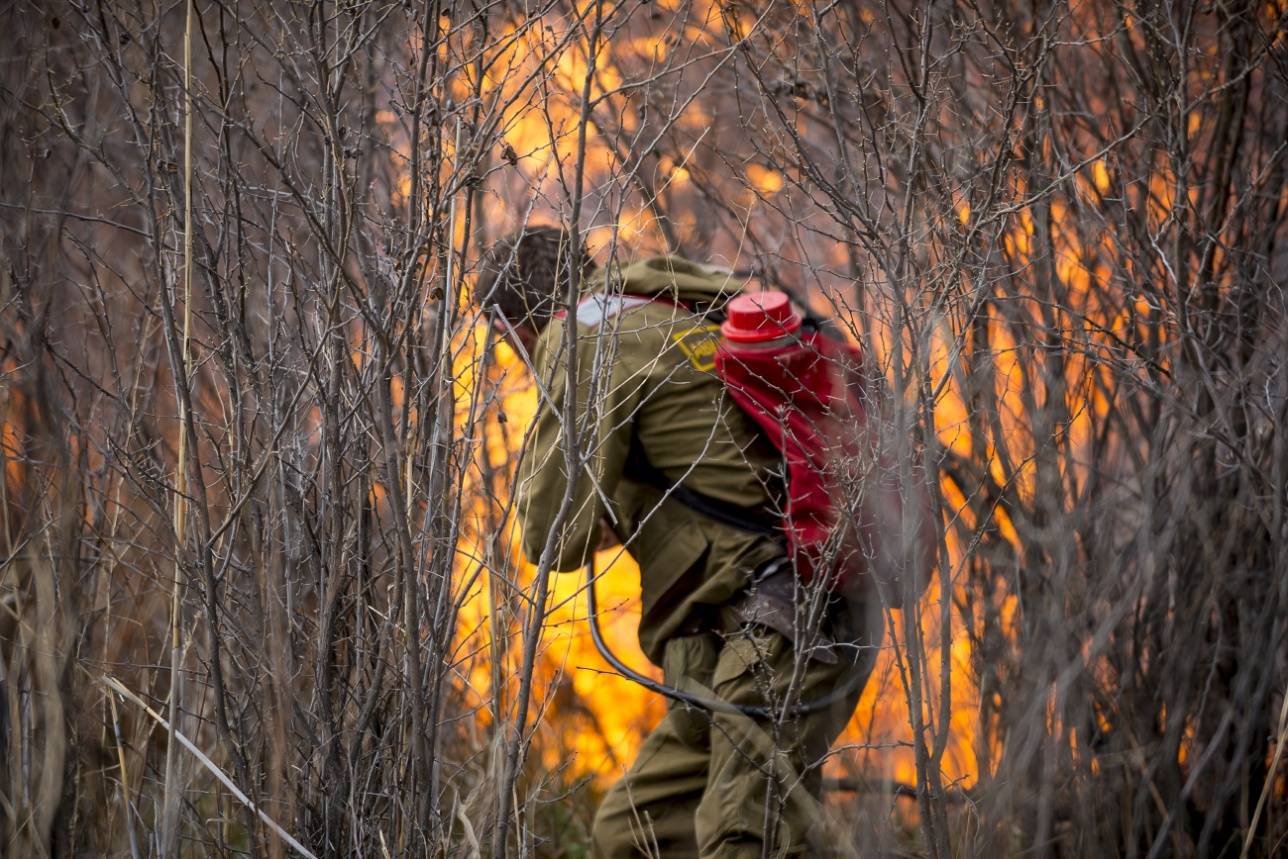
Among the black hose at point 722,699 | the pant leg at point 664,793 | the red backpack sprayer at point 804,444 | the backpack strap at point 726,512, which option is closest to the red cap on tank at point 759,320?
the red backpack sprayer at point 804,444

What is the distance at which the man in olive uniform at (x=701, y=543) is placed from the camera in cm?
275

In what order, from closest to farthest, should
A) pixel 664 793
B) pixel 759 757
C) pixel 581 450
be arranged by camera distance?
pixel 581 450, pixel 759 757, pixel 664 793

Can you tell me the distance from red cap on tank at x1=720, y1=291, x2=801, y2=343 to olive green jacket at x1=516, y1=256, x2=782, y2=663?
64mm

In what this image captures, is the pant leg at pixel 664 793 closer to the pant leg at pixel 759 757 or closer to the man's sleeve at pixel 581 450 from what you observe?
the pant leg at pixel 759 757

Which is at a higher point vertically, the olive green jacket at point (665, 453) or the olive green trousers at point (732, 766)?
the olive green jacket at point (665, 453)

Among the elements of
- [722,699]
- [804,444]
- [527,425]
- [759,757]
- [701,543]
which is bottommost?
[759,757]

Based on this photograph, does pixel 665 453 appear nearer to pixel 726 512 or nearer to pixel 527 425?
pixel 726 512

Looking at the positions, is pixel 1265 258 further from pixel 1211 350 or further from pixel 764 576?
pixel 764 576

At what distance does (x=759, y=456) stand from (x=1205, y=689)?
146 centimetres

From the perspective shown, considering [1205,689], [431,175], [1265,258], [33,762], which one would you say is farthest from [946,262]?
[33,762]

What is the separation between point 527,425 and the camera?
2.92 meters

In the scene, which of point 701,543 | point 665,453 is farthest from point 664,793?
point 665,453

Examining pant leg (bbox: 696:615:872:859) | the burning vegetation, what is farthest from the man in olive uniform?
the burning vegetation

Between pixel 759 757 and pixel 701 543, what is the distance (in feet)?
1.66
